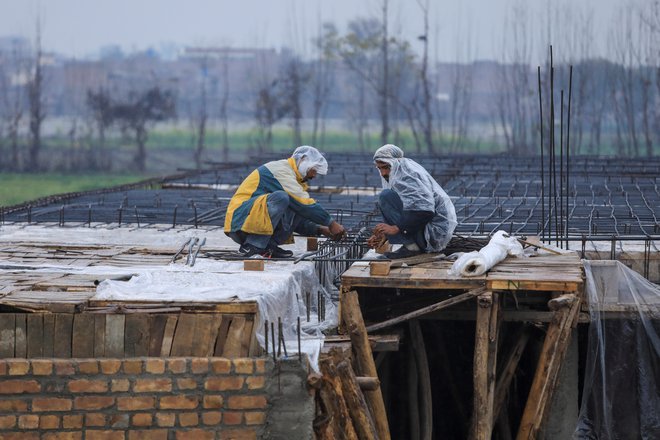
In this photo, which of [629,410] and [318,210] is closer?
[629,410]

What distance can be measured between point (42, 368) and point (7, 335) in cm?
27

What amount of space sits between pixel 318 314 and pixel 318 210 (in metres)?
0.85

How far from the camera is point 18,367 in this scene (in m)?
5.77

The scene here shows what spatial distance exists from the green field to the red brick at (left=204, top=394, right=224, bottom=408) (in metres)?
16.1

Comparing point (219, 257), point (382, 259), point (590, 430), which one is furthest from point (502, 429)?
point (219, 257)

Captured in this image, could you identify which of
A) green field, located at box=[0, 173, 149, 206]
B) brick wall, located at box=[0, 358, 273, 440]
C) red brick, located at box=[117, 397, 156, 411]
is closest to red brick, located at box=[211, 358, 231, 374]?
brick wall, located at box=[0, 358, 273, 440]

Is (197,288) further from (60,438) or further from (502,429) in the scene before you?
(502,429)

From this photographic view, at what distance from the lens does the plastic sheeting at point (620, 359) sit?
23.1 ft

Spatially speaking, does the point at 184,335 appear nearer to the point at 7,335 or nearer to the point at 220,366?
the point at 220,366

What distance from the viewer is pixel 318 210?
7.77 m

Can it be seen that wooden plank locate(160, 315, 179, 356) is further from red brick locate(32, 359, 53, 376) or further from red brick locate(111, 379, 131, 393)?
red brick locate(32, 359, 53, 376)

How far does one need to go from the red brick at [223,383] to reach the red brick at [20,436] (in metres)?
0.87

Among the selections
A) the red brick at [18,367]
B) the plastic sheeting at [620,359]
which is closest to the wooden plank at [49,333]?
the red brick at [18,367]

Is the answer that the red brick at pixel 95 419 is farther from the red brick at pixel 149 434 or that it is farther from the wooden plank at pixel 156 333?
the wooden plank at pixel 156 333
